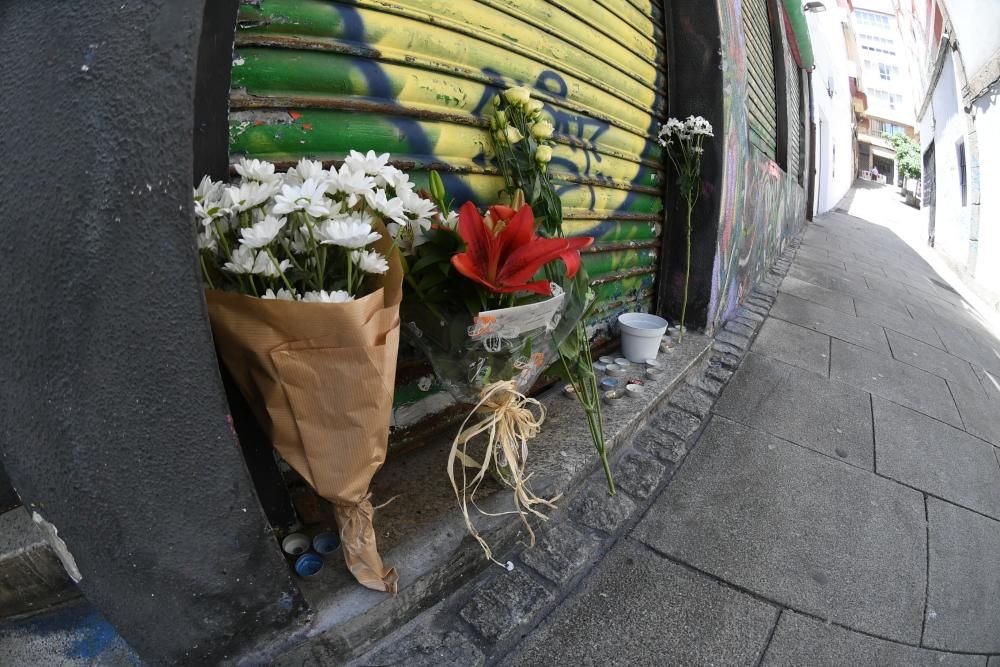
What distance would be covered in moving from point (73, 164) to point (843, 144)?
32.3 m

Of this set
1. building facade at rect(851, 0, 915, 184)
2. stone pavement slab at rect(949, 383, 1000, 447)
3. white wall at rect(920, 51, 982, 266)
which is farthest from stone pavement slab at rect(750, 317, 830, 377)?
building facade at rect(851, 0, 915, 184)

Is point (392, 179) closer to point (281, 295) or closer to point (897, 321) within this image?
point (281, 295)

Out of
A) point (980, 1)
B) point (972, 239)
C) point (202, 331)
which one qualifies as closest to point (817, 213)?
point (972, 239)

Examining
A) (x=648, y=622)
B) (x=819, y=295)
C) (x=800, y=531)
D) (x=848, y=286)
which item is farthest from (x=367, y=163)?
(x=848, y=286)

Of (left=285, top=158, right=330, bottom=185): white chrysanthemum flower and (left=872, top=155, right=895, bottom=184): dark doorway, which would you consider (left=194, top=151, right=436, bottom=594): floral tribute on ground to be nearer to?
(left=285, top=158, right=330, bottom=185): white chrysanthemum flower

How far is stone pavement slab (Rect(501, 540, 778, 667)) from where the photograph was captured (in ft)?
5.10

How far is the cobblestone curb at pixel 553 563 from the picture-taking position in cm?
146

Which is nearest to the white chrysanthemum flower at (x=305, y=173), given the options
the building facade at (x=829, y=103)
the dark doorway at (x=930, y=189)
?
the building facade at (x=829, y=103)

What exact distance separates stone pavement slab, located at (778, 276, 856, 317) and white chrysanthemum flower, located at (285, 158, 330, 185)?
630 centimetres

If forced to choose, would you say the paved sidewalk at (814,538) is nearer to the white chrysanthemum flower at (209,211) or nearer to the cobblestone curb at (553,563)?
the cobblestone curb at (553,563)

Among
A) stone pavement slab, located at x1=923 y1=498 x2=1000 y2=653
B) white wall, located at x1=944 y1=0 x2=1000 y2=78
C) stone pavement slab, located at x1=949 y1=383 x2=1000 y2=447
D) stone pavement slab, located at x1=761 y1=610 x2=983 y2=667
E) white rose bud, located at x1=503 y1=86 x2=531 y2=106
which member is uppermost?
white wall, located at x1=944 y1=0 x2=1000 y2=78

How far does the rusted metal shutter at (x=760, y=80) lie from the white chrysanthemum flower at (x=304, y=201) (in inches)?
210

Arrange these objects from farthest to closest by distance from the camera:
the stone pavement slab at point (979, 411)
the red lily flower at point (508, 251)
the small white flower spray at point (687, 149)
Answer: the stone pavement slab at point (979, 411)
the small white flower spray at point (687, 149)
the red lily flower at point (508, 251)

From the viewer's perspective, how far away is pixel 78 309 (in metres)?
0.91
